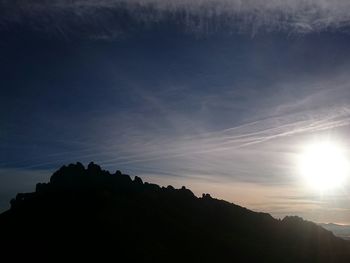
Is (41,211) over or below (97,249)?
over

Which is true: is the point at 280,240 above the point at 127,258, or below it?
above

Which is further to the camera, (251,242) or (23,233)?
(251,242)

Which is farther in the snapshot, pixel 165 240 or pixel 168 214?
pixel 168 214

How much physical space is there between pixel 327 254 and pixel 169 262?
2819 inches

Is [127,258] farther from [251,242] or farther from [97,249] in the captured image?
[251,242]

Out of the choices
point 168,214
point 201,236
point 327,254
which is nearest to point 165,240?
point 201,236

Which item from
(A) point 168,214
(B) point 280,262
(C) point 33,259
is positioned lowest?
(C) point 33,259

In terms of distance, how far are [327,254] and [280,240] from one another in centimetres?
2184

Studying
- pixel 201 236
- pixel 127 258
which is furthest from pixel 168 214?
pixel 127 258

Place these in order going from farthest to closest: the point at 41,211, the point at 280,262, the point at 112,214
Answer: the point at 41,211
the point at 112,214
the point at 280,262

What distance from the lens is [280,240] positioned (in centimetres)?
19812

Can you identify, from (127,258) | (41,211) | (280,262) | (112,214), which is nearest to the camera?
(127,258)

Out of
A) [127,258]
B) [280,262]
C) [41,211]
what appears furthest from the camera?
[41,211]

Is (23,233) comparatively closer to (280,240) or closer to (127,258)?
(127,258)
